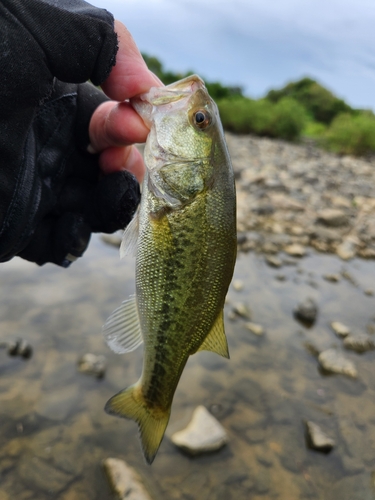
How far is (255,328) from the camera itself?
539cm

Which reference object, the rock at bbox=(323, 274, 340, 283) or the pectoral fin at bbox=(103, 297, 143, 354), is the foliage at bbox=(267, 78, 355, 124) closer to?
the rock at bbox=(323, 274, 340, 283)

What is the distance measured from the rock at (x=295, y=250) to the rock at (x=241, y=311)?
242cm

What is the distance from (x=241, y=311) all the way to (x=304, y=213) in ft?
16.3

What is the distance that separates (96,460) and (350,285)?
5175mm

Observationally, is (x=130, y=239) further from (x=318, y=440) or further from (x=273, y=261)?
(x=273, y=261)

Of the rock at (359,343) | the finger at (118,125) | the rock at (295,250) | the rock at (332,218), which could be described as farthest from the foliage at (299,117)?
the finger at (118,125)

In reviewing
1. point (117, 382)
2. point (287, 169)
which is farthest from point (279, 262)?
point (287, 169)

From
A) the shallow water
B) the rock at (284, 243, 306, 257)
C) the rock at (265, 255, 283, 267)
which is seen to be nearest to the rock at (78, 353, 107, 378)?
the shallow water

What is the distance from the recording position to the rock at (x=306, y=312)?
18.8 ft

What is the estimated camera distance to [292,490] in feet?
11.5

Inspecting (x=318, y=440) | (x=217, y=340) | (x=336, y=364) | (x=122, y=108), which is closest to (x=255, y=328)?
(x=336, y=364)

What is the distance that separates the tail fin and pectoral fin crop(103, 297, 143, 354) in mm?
261

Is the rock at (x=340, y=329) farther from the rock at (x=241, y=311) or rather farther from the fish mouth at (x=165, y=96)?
the fish mouth at (x=165, y=96)

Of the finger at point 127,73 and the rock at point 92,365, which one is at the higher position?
the finger at point 127,73
